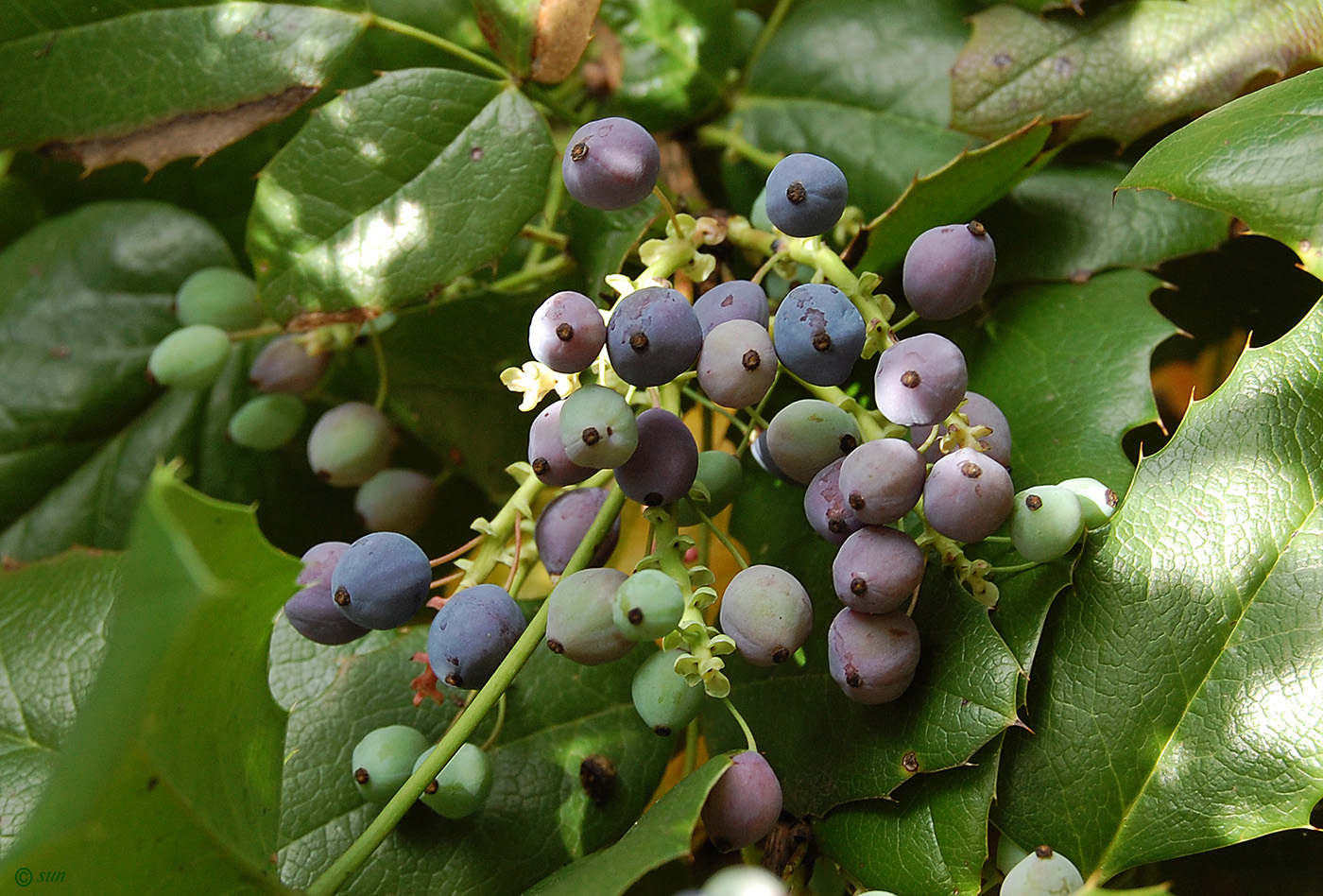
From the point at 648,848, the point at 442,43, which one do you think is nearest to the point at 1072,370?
the point at 648,848

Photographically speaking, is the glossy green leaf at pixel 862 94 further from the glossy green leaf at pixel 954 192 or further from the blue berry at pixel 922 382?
the blue berry at pixel 922 382

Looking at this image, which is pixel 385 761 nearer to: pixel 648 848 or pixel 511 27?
pixel 648 848

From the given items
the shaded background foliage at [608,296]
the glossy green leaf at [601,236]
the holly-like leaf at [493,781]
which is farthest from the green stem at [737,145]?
the holly-like leaf at [493,781]

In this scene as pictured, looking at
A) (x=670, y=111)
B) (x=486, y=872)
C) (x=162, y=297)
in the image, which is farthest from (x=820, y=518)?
(x=162, y=297)

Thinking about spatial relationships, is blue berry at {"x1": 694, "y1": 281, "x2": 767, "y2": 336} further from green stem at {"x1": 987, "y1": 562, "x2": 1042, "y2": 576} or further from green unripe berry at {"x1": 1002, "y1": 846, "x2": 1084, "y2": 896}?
green unripe berry at {"x1": 1002, "y1": 846, "x2": 1084, "y2": 896}

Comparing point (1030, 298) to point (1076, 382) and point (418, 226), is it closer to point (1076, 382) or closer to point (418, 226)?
point (1076, 382)

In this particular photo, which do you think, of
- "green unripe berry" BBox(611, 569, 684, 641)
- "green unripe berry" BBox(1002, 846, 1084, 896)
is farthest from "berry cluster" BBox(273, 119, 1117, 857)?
"green unripe berry" BBox(1002, 846, 1084, 896)
